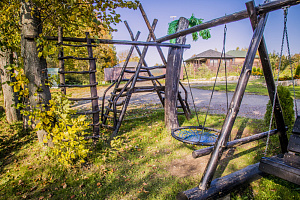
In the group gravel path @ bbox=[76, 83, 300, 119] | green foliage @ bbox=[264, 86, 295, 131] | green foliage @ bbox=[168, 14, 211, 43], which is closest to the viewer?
green foliage @ bbox=[264, 86, 295, 131]

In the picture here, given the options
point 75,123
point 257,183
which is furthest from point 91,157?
point 257,183

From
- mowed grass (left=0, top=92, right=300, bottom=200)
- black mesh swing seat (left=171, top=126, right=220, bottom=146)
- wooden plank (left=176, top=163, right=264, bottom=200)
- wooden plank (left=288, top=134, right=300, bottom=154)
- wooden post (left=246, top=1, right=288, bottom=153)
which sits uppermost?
wooden post (left=246, top=1, right=288, bottom=153)

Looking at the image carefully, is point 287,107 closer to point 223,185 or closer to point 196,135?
point 196,135

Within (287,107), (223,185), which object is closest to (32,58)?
(223,185)

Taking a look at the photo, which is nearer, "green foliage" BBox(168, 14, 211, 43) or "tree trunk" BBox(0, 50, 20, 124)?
"green foliage" BBox(168, 14, 211, 43)

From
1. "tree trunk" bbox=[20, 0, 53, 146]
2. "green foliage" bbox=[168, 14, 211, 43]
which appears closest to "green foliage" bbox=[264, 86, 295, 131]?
"green foliage" bbox=[168, 14, 211, 43]

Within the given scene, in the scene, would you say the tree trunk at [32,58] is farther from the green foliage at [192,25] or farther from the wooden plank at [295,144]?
the wooden plank at [295,144]

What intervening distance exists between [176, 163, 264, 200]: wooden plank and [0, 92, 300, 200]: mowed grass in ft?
0.80

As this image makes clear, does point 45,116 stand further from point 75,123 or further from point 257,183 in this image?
point 257,183

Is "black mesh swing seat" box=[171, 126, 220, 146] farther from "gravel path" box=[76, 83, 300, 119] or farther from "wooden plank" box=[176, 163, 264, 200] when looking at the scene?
"gravel path" box=[76, 83, 300, 119]

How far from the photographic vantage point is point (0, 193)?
8.17 ft

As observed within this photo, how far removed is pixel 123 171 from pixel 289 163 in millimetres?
2303

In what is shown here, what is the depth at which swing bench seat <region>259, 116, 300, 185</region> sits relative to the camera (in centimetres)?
191

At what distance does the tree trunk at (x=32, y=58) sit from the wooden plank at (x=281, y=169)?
11.4 feet
